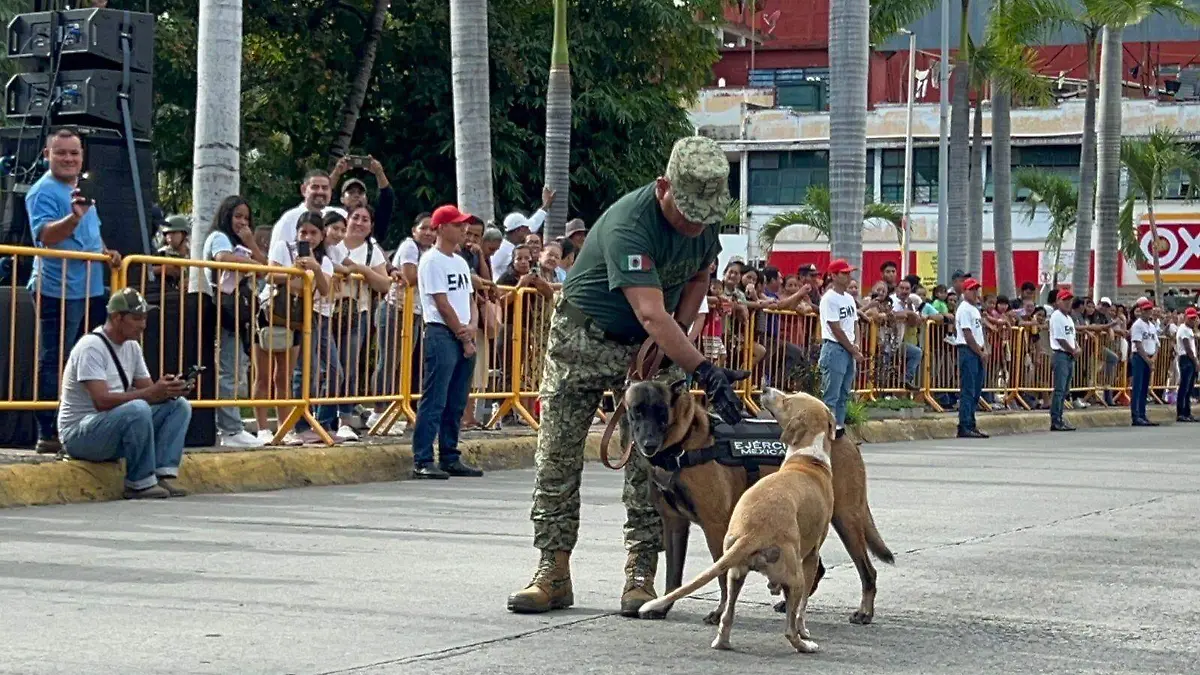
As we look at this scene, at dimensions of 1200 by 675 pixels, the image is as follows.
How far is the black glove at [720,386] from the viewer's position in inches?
267

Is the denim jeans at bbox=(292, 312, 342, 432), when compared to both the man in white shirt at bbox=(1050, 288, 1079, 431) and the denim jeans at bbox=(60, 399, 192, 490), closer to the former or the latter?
the denim jeans at bbox=(60, 399, 192, 490)

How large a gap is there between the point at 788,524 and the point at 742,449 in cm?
74

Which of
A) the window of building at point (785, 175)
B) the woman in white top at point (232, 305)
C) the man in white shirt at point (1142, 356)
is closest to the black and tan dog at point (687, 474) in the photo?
the woman in white top at point (232, 305)

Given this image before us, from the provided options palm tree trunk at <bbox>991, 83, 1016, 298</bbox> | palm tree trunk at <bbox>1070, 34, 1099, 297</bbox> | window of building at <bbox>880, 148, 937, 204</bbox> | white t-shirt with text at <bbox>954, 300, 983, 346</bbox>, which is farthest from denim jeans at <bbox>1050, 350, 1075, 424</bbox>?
window of building at <bbox>880, 148, 937, 204</bbox>

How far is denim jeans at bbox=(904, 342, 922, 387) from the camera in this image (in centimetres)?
2498

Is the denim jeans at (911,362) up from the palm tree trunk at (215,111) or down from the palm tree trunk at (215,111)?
down

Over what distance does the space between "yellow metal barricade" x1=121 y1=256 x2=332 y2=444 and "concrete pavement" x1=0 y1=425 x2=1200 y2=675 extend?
112cm

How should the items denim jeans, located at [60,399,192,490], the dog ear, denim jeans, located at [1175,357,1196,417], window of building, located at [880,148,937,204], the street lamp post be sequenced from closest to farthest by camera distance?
the dog ear, denim jeans, located at [60,399,192,490], denim jeans, located at [1175,357,1196,417], the street lamp post, window of building, located at [880,148,937,204]

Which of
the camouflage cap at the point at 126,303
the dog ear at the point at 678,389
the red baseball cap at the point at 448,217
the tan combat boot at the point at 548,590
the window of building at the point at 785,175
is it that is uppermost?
the window of building at the point at 785,175

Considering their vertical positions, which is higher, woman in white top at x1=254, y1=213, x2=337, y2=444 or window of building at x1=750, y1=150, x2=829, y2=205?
window of building at x1=750, y1=150, x2=829, y2=205

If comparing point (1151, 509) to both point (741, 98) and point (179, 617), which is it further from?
point (741, 98)

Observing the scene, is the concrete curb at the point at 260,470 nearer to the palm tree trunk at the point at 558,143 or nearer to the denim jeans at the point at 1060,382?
the palm tree trunk at the point at 558,143

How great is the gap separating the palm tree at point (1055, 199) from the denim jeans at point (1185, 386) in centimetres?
1959

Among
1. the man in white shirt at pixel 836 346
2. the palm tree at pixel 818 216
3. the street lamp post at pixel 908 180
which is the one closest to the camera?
the man in white shirt at pixel 836 346
